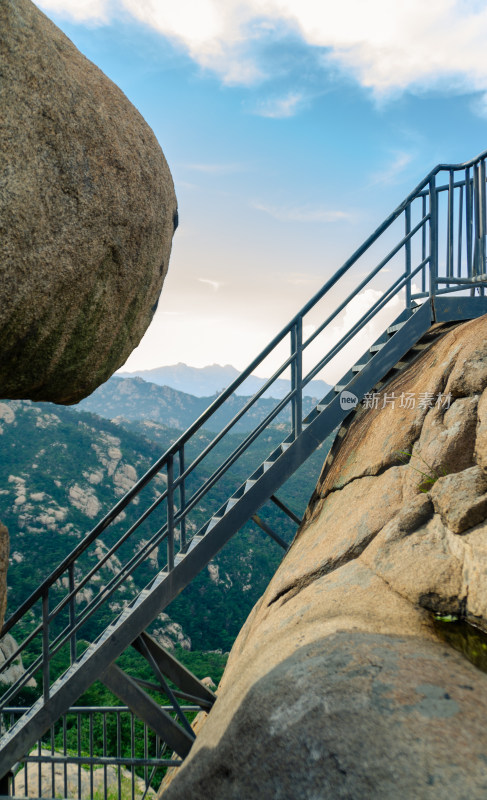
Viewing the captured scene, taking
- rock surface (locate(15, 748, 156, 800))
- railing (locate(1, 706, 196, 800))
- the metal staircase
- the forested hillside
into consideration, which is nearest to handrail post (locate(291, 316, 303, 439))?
the metal staircase

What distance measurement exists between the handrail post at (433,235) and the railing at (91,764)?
7.06m

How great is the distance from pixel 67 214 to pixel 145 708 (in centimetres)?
557

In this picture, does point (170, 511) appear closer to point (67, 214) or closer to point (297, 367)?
point (297, 367)

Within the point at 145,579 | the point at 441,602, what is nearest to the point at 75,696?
the point at 441,602

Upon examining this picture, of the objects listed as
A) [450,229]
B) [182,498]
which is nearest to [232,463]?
[182,498]

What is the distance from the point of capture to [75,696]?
6125 millimetres

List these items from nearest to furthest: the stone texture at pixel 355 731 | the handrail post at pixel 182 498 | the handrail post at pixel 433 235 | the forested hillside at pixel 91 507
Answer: the stone texture at pixel 355 731 < the handrail post at pixel 182 498 < the handrail post at pixel 433 235 < the forested hillside at pixel 91 507

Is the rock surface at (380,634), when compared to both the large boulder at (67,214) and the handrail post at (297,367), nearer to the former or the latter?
the handrail post at (297,367)

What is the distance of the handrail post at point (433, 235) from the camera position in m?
6.56

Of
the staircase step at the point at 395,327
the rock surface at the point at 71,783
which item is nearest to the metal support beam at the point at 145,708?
the rock surface at the point at 71,783

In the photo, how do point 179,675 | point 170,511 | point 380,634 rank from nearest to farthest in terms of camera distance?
1. point 380,634
2. point 170,511
3. point 179,675

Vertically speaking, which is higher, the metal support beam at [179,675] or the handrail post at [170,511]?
the handrail post at [170,511]

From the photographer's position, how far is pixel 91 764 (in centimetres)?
818

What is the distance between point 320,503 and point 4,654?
17.1 m
